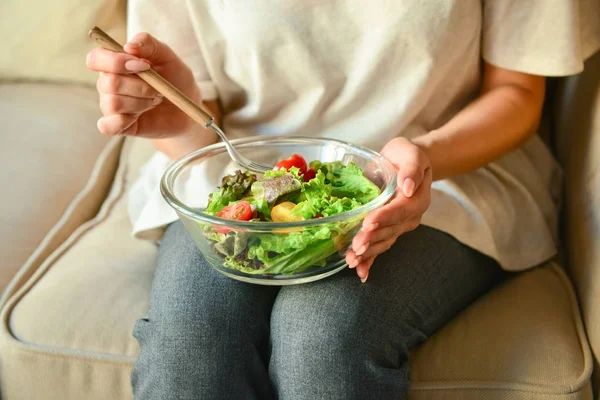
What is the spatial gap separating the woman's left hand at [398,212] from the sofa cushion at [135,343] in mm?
168

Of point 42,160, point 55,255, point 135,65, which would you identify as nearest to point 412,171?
point 135,65

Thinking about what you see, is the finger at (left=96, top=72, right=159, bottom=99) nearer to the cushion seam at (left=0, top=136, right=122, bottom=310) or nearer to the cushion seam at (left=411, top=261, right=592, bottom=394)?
the cushion seam at (left=0, top=136, right=122, bottom=310)

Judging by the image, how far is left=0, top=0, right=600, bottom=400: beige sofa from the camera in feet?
2.27

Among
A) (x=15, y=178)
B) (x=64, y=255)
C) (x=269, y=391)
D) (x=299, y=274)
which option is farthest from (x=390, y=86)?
(x=15, y=178)

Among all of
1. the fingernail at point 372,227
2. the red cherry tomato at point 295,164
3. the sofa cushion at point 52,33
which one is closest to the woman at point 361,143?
the fingernail at point 372,227

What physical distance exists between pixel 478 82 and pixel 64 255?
2.18 feet

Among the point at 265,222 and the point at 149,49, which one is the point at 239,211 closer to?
the point at 265,222

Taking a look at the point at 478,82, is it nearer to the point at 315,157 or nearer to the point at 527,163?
the point at 527,163

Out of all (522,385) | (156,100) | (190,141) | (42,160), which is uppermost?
(156,100)

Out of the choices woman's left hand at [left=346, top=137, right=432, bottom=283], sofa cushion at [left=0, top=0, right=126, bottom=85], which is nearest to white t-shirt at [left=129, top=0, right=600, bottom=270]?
woman's left hand at [left=346, top=137, right=432, bottom=283]

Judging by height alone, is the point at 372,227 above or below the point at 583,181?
above

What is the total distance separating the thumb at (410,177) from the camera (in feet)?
2.03

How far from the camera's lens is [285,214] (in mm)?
605

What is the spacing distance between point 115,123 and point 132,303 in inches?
9.7
